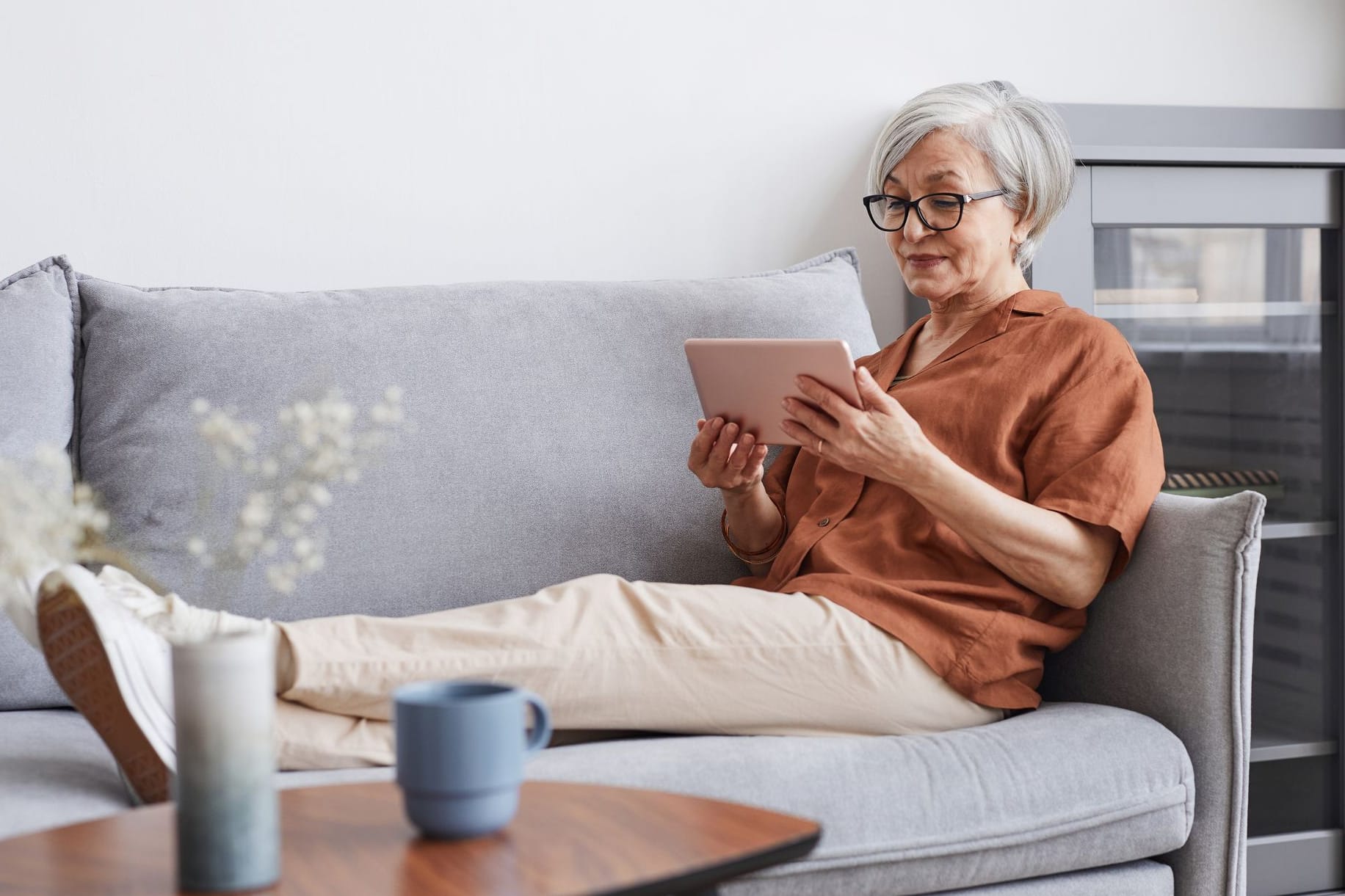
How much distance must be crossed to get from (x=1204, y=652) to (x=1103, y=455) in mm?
249

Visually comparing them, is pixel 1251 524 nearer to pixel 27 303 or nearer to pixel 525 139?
pixel 525 139

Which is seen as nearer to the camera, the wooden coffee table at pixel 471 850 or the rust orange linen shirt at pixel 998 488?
the wooden coffee table at pixel 471 850

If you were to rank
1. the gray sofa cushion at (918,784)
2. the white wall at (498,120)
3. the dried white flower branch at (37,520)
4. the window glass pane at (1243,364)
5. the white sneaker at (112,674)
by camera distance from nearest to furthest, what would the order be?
the dried white flower branch at (37,520)
the white sneaker at (112,674)
the gray sofa cushion at (918,784)
the white wall at (498,120)
the window glass pane at (1243,364)

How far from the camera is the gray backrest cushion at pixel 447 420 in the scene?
1.70 metres

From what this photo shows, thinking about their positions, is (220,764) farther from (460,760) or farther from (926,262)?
(926,262)

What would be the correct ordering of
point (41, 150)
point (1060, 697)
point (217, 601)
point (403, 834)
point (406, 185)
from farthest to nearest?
1. point (406, 185)
2. point (41, 150)
3. point (1060, 697)
4. point (217, 601)
5. point (403, 834)

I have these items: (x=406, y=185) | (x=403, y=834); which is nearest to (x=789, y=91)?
(x=406, y=185)

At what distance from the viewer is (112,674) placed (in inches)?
44.4

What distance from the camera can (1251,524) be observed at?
141cm

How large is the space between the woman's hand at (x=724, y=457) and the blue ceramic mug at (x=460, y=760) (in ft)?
2.72

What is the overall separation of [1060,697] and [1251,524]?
15.0 inches

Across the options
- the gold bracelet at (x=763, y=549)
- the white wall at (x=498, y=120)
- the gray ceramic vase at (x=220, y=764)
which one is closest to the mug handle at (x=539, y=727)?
the gray ceramic vase at (x=220, y=764)

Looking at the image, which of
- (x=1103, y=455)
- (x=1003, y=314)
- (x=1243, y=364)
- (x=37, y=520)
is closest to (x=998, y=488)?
(x=1103, y=455)

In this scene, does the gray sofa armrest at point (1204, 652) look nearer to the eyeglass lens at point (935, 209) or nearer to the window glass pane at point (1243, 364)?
the eyeglass lens at point (935, 209)
